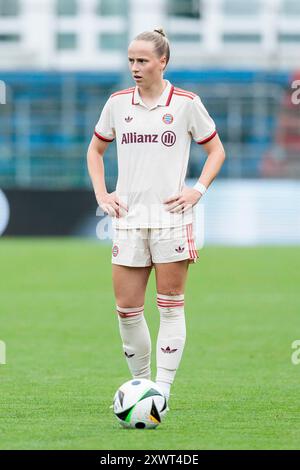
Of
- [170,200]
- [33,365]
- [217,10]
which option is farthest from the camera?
[217,10]

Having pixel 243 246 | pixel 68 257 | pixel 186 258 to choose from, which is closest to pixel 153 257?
pixel 186 258

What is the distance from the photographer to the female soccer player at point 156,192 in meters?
6.91

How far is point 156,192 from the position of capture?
6922 millimetres

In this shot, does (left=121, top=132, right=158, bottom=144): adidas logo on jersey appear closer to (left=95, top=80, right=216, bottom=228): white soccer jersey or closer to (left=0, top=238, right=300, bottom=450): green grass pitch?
Answer: (left=95, top=80, right=216, bottom=228): white soccer jersey

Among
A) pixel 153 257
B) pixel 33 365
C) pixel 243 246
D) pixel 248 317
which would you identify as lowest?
pixel 243 246

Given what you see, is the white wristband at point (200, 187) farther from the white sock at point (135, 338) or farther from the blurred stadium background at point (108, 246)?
the blurred stadium background at point (108, 246)

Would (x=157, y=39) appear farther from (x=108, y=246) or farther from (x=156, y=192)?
(x=108, y=246)

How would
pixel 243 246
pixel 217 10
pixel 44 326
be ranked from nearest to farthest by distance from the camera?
pixel 44 326, pixel 243 246, pixel 217 10

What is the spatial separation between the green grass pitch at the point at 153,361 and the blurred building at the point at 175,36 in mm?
17839

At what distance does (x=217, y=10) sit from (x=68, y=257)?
59.0ft

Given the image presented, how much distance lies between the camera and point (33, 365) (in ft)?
30.9

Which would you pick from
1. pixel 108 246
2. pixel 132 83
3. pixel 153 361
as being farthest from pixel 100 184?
pixel 132 83

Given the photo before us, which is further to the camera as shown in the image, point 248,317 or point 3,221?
point 3,221
